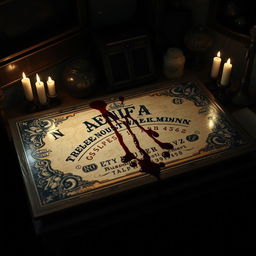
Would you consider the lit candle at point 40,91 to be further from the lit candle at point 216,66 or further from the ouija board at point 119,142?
the lit candle at point 216,66

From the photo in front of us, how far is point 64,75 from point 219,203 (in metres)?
0.76

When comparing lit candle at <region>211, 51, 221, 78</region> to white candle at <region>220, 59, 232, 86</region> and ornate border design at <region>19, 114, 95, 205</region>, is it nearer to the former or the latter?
white candle at <region>220, 59, 232, 86</region>

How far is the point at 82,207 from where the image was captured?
1193 mm

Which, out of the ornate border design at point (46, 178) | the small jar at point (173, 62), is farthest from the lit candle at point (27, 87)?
the small jar at point (173, 62)

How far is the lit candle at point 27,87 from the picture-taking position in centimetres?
147

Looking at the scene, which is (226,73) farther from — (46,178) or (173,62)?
(46,178)

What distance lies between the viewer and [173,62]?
64.6 inches

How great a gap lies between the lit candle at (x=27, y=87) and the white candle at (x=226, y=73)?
2.48ft

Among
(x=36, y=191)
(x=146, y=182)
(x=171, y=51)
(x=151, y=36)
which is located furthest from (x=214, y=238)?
(x=151, y=36)

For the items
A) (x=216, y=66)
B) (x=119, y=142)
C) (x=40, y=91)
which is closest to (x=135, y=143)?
(x=119, y=142)

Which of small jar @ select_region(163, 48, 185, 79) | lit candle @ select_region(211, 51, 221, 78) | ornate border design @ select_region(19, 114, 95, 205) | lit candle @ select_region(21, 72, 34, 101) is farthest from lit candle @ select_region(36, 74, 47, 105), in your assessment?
lit candle @ select_region(211, 51, 221, 78)

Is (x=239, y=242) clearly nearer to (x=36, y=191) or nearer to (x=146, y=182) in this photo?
(x=146, y=182)

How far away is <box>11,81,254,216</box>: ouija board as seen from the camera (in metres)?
1.21

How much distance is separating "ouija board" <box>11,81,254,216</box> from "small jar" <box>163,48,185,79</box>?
124 mm
